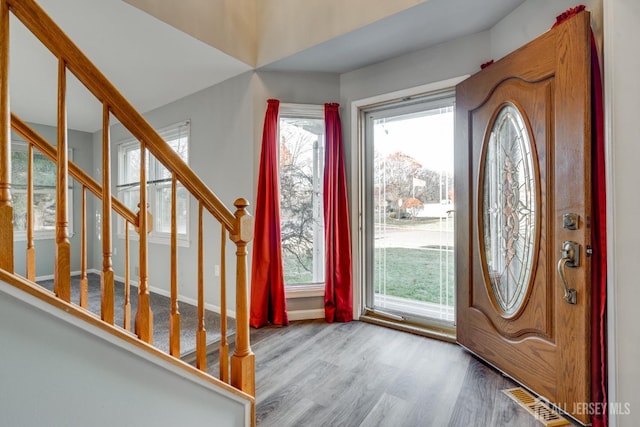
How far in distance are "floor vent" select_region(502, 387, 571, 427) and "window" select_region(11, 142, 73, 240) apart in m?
5.78

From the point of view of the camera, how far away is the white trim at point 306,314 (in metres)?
2.88

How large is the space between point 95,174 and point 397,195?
491cm

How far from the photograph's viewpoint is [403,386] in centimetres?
184

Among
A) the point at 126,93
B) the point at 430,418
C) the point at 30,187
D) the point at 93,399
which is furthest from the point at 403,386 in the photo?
the point at 126,93

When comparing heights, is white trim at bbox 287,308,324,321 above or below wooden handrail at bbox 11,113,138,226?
below

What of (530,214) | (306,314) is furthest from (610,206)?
(306,314)

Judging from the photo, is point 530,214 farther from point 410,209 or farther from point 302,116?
point 302,116

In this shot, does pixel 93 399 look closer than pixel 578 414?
Yes

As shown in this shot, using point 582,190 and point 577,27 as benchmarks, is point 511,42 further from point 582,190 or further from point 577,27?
point 582,190

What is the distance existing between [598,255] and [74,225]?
6.25 m

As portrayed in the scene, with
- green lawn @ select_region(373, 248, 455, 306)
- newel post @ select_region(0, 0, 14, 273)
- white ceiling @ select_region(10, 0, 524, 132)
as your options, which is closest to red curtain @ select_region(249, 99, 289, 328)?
white ceiling @ select_region(10, 0, 524, 132)

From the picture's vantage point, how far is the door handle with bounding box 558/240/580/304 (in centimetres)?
147

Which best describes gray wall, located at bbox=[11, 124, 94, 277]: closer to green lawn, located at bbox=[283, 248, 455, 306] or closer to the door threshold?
green lawn, located at bbox=[283, 248, 455, 306]

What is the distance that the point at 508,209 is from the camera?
1.97 metres
